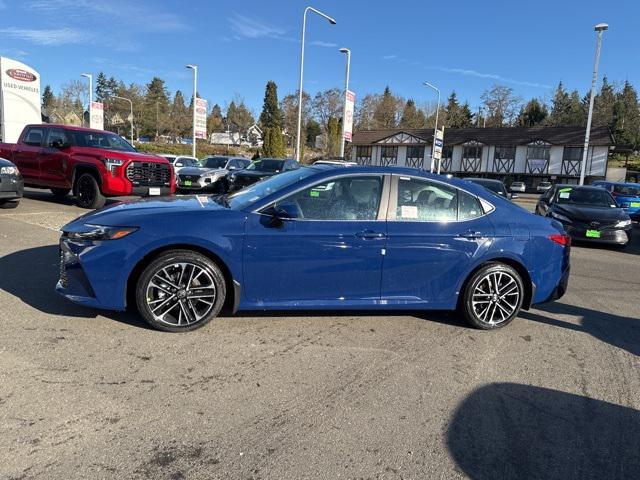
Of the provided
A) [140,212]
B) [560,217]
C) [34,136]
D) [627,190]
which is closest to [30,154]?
[34,136]

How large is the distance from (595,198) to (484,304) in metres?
9.64

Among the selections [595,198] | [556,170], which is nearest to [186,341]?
[595,198]

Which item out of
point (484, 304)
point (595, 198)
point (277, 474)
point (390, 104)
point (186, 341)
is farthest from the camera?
point (390, 104)

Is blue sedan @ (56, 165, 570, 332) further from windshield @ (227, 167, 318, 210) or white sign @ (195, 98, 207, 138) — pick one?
white sign @ (195, 98, 207, 138)

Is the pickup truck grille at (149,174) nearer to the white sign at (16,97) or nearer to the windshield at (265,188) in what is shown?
the windshield at (265,188)

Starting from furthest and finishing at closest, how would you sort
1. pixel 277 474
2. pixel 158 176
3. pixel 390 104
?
pixel 390 104
pixel 158 176
pixel 277 474

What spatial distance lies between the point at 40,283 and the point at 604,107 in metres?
91.7

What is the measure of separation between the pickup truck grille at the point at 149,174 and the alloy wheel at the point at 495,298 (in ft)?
29.2

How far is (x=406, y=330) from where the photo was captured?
4.86 metres

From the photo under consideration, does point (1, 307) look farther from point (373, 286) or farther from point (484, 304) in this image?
point (484, 304)

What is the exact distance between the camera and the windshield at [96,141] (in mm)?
11827

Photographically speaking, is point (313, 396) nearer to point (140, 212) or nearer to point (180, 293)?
point (180, 293)

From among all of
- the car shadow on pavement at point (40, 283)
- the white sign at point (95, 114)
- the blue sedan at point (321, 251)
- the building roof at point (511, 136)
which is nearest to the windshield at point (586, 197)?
the blue sedan at point (321, 251)

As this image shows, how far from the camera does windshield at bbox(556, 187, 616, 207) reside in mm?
12559
